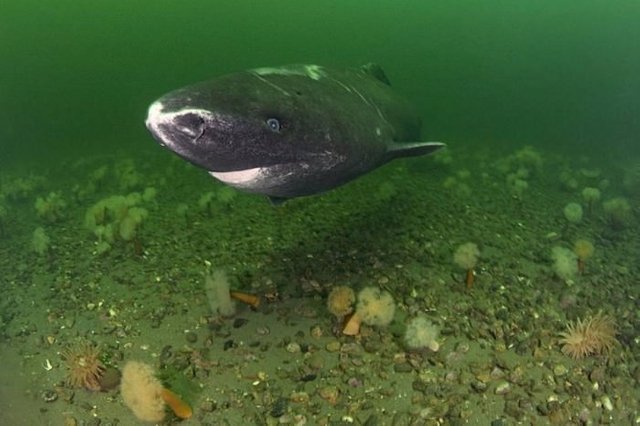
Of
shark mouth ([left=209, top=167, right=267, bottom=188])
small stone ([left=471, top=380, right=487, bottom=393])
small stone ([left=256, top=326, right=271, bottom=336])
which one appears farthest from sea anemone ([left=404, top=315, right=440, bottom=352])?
shark mouth ([left=209, top=167, right=267, bottom=188])

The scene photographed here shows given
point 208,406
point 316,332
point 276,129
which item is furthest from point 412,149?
point 208,406

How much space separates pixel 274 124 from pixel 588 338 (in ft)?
11.6

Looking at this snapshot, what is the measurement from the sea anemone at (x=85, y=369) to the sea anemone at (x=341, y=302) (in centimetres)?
207

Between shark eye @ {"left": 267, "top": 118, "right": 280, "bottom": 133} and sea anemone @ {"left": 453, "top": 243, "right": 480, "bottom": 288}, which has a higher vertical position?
shark eye @ {"left": 267, "top": 118, "right": 280, "bottom": 133}

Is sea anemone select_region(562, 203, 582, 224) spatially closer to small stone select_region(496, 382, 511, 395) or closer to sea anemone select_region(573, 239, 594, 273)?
sea anemone select_region(573, 239, 594, 273)

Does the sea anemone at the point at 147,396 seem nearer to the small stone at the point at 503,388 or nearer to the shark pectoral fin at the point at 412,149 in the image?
the small stone at the point at 503,388

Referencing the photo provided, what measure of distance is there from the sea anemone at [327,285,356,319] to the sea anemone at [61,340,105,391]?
6.79 feet

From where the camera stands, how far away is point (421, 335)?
4.16 m

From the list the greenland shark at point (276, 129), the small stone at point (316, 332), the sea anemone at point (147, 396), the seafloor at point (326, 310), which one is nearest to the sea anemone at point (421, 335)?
the seafloor at point (326, 310)

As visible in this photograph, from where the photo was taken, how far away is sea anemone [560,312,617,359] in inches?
167

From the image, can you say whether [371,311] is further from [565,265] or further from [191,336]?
[565,265]

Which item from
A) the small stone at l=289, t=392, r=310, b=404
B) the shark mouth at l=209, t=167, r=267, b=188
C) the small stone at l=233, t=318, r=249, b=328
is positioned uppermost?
the shark mouth at l=209, t=167, r=267, b=188

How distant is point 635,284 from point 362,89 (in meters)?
4.07

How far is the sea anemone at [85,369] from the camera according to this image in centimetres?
396
